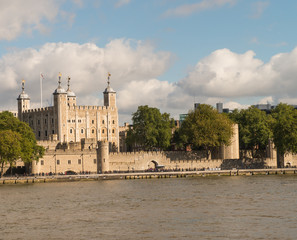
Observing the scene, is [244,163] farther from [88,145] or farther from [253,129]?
[88,145]

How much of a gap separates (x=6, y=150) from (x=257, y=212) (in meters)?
44.9

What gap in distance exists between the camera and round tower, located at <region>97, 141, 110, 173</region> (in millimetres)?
100375

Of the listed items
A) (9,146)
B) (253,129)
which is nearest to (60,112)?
(253,129)

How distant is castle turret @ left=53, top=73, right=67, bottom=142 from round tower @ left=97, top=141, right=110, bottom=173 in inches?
923

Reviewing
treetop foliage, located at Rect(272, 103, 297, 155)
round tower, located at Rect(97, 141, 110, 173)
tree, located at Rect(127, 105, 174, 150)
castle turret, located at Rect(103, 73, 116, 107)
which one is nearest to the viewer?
round tower, located at Rect(97, 141, 110, 173)

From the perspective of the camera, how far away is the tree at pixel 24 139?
9119cm


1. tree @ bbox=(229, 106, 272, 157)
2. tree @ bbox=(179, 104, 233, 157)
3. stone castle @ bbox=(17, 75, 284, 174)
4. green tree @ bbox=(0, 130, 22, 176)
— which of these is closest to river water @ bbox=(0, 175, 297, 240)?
green tree @ bbox=(0, 130, 22, 176)

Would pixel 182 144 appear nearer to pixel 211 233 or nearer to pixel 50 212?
pixel 50 212

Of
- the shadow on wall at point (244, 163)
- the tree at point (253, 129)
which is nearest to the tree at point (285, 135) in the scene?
the shadow on wall at point (244, 163)

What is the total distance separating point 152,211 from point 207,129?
191 feet

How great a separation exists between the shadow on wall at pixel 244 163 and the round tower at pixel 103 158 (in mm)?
19894

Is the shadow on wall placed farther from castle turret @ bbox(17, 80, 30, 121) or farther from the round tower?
castle turret @ bbox(17, 80, 30, 121)

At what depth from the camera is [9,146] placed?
287 feet

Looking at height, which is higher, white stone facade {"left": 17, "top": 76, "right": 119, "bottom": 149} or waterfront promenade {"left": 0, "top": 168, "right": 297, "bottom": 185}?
white stone facade {"left": 17, "top": 76, "right": 119, "bottom": 149}
